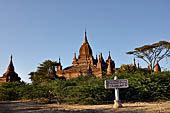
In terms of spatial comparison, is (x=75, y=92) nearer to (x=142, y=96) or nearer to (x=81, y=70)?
(x=142, y=96)

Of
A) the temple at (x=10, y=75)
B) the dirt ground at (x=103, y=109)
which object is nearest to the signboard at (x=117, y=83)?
the dirt ground at (x=103, y=109)

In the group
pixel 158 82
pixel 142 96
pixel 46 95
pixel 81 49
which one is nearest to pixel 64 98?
pixel 46 95

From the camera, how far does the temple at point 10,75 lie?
3272cm

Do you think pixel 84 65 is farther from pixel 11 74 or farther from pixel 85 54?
pixel 11 74

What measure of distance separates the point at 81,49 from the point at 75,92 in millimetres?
42994

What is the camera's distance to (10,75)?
33.2 metres

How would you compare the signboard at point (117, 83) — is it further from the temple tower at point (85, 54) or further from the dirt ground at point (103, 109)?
the temple tower at point (85, 54)

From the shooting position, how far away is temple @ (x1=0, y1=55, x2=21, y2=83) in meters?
32.7

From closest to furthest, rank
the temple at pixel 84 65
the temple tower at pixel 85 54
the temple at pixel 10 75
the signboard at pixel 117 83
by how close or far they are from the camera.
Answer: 1. the signboard at pixel 117 83
2. the temple at pixel 10 75
3. the temple at pixel 84 65
4. the temple tower at pixel 85 54

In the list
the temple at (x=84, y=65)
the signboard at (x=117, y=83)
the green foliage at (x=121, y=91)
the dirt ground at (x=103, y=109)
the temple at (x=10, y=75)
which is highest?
the temple at (x=84, y=65)

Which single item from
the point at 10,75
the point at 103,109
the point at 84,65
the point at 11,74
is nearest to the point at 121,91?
the point at 103,109

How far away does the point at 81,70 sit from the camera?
1762 inches

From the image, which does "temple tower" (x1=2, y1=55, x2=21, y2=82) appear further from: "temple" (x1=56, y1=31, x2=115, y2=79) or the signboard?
the signboard

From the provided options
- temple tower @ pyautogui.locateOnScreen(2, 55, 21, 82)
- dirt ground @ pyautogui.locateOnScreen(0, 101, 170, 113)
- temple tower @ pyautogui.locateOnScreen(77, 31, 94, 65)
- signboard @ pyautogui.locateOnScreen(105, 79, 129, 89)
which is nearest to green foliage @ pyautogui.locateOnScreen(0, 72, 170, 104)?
dirt ground @ pyautogui.locateOnScreen(0, 101, 170, 113)
